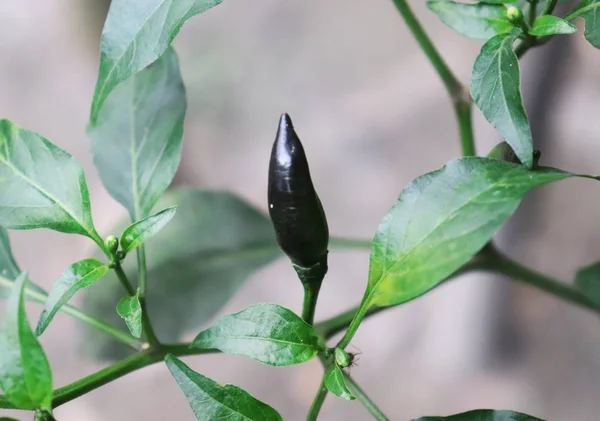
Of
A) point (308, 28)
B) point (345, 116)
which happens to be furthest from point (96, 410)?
point (308, 28)

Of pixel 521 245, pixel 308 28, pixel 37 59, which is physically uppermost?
pixel 37 59

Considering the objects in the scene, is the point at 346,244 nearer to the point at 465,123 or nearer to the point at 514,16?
the point at 465,123

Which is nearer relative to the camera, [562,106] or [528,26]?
[528,26]

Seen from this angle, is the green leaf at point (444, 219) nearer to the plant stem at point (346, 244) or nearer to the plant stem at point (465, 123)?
the plant stem at point (465, 123)

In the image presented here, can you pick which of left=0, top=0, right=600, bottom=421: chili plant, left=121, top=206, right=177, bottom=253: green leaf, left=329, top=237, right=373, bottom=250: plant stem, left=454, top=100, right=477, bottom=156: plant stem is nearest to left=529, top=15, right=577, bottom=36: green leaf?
left=0, top=0, right=600, bottom=421: chili plant

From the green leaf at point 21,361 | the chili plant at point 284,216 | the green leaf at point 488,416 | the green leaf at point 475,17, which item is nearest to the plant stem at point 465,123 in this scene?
the chili plant at point 284,216

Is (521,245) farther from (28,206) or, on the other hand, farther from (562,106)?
(28,206)
